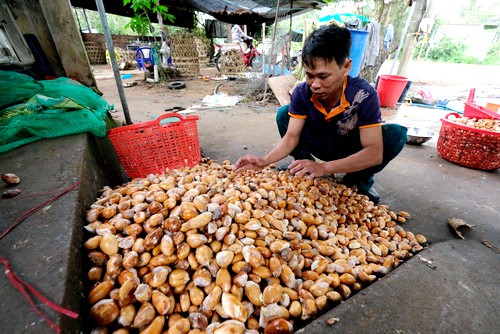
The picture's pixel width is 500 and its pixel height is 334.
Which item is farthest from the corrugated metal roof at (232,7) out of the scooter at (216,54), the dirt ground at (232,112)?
the dirt ground at (232,112)

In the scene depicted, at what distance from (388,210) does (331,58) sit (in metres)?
1.18

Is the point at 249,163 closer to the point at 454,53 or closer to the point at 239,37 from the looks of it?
the point at 239,37

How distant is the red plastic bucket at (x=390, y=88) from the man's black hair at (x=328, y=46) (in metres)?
4.42

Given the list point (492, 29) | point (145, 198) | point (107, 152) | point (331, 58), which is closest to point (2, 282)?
point (145, 198)

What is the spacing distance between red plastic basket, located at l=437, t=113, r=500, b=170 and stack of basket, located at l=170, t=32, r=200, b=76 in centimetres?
811

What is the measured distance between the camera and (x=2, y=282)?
2.41ft

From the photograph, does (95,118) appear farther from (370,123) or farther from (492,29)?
(492,29)

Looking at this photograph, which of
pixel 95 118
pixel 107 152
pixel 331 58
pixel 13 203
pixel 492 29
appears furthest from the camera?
pixel 492 29

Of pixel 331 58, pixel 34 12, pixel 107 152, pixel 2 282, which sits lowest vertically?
pixel 107 152

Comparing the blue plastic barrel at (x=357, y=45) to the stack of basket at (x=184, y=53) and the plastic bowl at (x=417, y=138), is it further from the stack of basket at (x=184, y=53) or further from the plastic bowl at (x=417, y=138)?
the stack of basket at (x=184, y=53)

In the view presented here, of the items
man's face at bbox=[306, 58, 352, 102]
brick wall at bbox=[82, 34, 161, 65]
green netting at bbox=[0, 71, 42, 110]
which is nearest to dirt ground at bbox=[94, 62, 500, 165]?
man's face at bbox=[306, 58, 352, 102]

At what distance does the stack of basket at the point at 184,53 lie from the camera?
8312 mm

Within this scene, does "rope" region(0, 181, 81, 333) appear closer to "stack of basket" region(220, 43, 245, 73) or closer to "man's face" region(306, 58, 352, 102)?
"man's face" region(306, 58, 352, 102)

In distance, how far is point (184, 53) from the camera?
8641 mm
